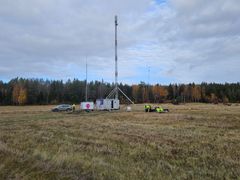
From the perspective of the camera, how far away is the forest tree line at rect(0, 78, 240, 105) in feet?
392

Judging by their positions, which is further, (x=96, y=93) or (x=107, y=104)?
(x=96, y=93)

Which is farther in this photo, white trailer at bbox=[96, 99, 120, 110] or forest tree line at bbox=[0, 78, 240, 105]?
forest tree line at bbox=[0, 78, 240, 105]

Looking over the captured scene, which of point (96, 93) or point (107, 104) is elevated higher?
point (96, 93)

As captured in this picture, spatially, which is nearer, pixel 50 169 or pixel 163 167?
pixel 50 169

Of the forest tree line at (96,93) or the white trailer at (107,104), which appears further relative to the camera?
the forest tree line at (96,93)

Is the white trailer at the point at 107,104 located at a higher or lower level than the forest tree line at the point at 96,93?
lower

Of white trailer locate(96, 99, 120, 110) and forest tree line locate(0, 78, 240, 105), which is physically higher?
forest tree line locate(0, 78, 240, 105)

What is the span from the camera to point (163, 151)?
12.6 meters

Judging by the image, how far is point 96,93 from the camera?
14125 cm

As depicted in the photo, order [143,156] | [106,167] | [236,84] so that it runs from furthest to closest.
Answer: [236,84]
[143,156]
[106,167]

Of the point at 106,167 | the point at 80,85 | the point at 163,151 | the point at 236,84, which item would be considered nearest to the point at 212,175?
the point at 106,167

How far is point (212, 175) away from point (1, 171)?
243 inches

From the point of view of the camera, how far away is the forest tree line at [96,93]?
120 m

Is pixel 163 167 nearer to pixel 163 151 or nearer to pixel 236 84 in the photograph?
pixel 163 151
